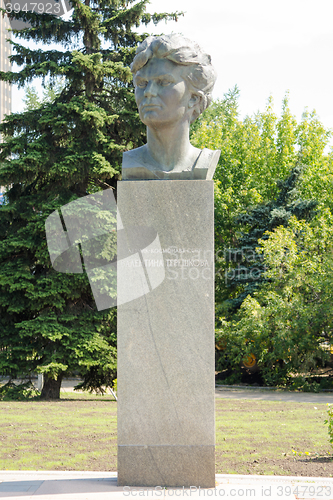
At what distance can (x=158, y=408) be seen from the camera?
5.27m

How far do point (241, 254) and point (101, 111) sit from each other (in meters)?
8.55

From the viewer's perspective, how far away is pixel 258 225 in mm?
21000

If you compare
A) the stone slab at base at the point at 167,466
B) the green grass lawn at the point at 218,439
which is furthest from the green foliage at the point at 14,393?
the stone slab at base at the point at 167,466

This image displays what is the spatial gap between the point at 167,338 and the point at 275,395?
10728mm

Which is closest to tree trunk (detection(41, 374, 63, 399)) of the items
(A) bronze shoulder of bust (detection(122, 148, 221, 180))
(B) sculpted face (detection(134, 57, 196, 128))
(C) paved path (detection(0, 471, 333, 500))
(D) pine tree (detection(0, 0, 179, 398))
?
(D) pine tree (detection(0, 0, 179, 398))

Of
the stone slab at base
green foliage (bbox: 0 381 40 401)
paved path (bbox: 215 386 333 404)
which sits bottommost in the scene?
paved path (bbox: 215 386 333 404)

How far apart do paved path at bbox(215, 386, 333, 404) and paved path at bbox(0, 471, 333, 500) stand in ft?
27.6

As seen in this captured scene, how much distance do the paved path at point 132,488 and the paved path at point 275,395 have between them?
331 inches

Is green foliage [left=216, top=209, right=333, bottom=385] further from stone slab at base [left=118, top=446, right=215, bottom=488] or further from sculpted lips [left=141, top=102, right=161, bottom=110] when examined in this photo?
sculpted lips [left=141, top=102, right=161, bottom=110]

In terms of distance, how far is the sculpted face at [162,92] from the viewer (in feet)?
18.0

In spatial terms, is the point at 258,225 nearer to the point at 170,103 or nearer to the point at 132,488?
the point at 170,103

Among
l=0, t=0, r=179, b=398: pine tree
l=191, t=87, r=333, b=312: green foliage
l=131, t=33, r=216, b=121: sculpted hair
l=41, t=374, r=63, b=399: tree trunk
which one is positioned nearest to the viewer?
l=131, t=33, r=216, b=121: sculpted hair

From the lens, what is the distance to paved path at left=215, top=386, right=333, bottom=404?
45.8ft

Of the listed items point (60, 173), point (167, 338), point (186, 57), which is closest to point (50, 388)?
point (60, 173)
